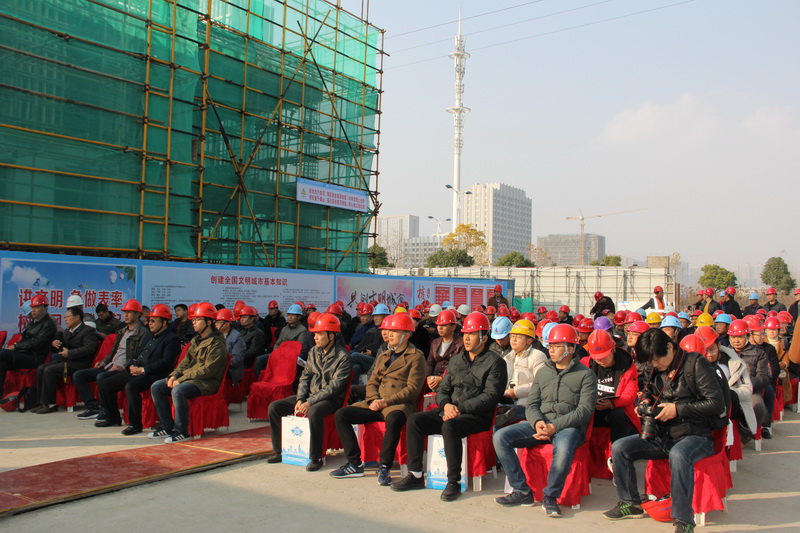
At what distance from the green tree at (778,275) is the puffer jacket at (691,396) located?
49.5m

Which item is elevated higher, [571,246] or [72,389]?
[571,246]

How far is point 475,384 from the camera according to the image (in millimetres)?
5938

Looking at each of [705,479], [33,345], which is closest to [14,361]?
[33,345]

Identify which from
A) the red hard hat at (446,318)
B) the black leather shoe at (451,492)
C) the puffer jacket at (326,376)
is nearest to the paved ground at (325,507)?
the black leather shoe at (451,492)

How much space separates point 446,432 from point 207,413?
3432mm

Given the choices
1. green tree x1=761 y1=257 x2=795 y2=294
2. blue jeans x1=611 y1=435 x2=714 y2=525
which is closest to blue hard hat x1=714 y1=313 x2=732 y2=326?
blue jeans x1=611 y1=435 x2=714 y2=525

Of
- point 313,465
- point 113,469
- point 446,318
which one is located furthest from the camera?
point 446,318

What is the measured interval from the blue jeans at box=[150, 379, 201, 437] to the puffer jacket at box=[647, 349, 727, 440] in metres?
5.10

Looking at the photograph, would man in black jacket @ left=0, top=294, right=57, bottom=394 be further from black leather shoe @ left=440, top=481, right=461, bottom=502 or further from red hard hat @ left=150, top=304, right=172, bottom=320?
black leather shoe @ left=440, top=481, right=461, bottom=502

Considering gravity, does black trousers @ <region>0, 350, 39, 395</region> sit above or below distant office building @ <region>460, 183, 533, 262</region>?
below

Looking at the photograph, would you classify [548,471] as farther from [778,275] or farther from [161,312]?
[778,275]

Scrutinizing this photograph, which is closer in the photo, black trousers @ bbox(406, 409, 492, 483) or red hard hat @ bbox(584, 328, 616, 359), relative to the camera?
black trousers @ bbox(406, 409, 492, 483)

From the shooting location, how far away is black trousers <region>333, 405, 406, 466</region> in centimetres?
605

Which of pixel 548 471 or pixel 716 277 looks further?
pixel 716 277
